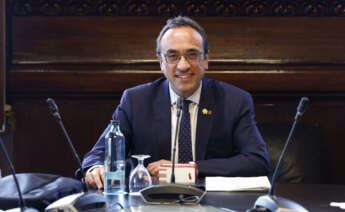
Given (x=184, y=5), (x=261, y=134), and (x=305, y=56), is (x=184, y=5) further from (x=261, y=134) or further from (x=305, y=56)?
(x=261, y=134)

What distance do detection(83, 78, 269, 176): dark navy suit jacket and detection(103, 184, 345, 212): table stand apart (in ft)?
1.53

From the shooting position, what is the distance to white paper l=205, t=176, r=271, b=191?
2.11 meters

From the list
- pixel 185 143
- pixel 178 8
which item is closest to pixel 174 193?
pixel 185 143

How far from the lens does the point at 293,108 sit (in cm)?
351

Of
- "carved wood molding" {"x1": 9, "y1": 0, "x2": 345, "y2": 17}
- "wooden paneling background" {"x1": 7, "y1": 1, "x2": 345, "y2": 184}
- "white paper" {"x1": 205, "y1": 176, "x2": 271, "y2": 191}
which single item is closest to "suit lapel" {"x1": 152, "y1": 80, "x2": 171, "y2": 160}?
"white paper" {"x1": 205, "y1": 176, "x2": 271, "y2": 191}

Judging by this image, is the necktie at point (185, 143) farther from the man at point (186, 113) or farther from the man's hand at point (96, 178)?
the man's hand at point (96, 178)

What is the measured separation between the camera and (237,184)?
216 cm

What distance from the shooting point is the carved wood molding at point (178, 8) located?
354cm

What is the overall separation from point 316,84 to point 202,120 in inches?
42.6

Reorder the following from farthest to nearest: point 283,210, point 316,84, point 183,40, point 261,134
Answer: point 316,84
point 261,134
point 183,40
point 283,210

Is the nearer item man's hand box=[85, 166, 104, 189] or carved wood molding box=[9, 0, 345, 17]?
man's hand box=[85, 166, 104, 189]

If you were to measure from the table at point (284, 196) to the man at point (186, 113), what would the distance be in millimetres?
516

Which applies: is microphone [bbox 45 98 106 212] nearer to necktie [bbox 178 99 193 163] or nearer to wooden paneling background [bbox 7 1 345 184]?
necktie [bbox 178 99 193 163]

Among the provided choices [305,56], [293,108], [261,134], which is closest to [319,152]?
[261,134]
